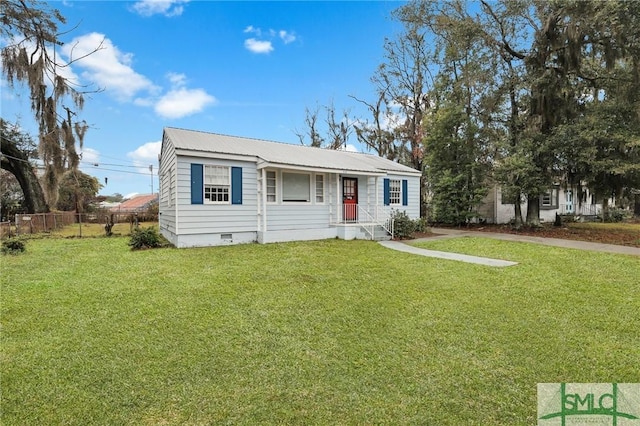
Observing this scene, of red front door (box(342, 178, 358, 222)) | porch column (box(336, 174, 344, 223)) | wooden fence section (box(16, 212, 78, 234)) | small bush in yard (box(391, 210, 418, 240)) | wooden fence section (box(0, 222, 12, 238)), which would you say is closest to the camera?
wooden fence section (box(0, 222, 12, 238))

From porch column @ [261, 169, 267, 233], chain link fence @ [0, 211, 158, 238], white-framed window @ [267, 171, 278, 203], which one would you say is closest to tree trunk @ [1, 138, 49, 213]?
chain link fence @ [0, 211, 158, 238]

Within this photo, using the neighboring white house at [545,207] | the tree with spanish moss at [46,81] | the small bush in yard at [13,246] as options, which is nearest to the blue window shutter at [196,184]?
the tree with spanish moss at [46,81]

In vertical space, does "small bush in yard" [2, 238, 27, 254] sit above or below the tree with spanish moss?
below

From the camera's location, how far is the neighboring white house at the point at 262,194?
10008 millimetres

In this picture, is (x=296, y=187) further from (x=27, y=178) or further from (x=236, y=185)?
(x=27, y=178)

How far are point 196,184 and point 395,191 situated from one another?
900 cm

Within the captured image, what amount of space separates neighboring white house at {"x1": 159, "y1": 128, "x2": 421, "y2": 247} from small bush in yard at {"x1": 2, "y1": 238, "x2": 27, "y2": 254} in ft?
12.5

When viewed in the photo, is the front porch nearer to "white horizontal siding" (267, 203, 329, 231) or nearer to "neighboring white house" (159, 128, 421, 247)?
"neighboring white house" (159, 128, 421, 247)

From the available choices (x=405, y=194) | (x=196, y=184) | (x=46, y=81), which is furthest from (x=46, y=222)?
(x=405, y=194)

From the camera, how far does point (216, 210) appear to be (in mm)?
10383

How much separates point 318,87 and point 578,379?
26.9m

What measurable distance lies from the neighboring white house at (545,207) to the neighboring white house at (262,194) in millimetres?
8216

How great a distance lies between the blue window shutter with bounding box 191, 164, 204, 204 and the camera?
9.95 meters

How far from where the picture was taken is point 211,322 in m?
4.12
